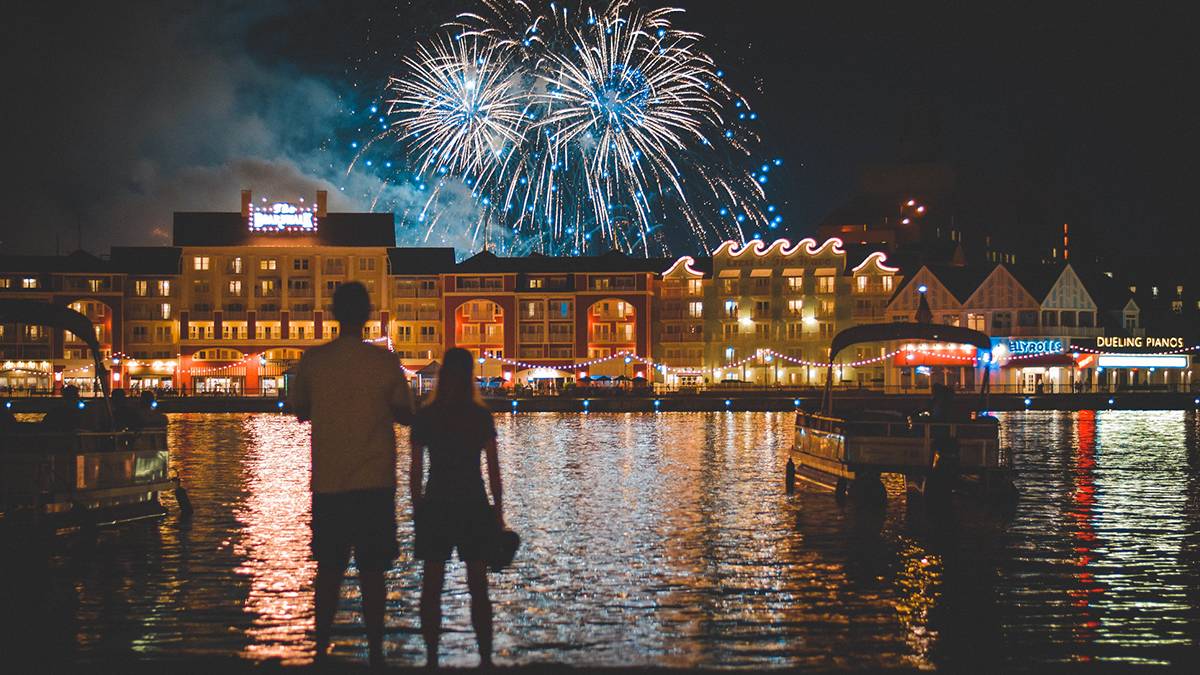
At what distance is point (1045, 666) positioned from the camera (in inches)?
380

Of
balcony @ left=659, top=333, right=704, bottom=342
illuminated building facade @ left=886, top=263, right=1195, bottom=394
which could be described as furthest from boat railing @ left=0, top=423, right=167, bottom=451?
balcony @ left=659, top=333, right=704, bottom=342

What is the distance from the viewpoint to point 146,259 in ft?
372

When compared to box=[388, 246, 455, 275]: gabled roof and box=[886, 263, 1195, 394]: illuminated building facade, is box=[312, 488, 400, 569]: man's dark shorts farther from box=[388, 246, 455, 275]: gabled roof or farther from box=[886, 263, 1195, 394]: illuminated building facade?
box=[388, 246, 455, 275]: gabled roof

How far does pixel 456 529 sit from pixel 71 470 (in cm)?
875

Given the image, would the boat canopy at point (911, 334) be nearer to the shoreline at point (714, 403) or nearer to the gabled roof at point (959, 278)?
the shoreline at point (714, 403)

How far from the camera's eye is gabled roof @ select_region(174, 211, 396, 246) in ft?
369

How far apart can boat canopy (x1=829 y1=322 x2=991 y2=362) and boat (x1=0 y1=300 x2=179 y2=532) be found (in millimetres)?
11701

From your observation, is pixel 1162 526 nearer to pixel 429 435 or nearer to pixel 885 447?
pixel 885 447

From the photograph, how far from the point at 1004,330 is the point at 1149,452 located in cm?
6311

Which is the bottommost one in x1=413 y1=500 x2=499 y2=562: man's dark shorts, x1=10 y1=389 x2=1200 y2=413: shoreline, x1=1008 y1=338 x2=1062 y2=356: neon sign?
x1=10 y1=389 x2=1200 y2=413: shoreline

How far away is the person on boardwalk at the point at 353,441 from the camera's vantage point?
870 cm

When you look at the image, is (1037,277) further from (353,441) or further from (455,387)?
(353,441)

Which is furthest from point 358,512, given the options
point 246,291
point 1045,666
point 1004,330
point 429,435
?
point 246,291

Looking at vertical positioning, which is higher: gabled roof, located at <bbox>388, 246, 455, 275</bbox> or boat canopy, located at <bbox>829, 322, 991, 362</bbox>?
gabled roof, located at <bbox>388, 246, 455, 275</bbox>
